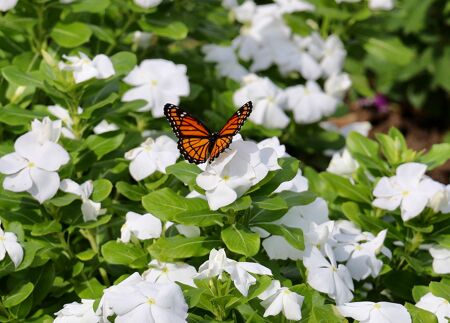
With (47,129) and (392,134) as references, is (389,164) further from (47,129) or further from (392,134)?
(47,129)

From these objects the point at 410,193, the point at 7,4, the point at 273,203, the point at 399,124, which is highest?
the point at 7,4

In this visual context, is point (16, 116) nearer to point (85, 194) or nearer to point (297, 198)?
point (85, 194)

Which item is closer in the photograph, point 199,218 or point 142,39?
point 199,218

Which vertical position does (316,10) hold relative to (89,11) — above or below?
below

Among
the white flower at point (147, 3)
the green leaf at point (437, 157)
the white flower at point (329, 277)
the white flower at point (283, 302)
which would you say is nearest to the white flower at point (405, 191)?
the green leaf at point (437, 157)

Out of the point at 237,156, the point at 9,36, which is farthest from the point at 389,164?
the point at 9,36

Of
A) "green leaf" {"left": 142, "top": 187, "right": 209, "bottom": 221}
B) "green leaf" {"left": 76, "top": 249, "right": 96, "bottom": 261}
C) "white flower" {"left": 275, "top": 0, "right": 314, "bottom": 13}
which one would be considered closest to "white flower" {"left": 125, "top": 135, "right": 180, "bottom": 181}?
"green leaf" {"left": 142, "top": 187, "right": 209, "bottom": 221}

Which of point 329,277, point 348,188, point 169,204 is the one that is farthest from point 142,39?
point 329,277
